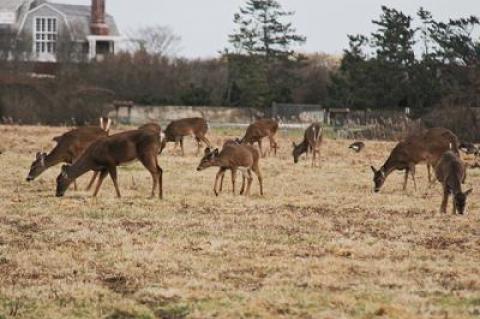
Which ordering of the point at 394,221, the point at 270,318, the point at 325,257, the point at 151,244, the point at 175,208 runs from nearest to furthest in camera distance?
the point at 270,318 → the point at 325,257 → the point at 151,244 → the point at 394,221 → the point at 175,208

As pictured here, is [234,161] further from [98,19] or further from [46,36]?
[46,36]

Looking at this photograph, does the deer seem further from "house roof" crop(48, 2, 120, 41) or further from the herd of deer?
"house roof" crop(48, 2, 120, 41)

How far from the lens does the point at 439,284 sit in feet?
34.4

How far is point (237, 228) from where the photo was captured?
14328 millimetres

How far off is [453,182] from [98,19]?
230ft

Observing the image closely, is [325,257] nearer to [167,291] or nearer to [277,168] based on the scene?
[167,291]

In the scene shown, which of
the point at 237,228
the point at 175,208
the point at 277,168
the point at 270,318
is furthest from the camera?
the point at 277,168

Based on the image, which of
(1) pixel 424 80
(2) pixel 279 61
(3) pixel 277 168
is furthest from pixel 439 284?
(2) pixel 279 61

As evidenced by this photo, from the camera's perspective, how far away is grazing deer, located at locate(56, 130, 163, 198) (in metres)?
18.1

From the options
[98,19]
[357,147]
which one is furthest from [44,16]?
[357,147]

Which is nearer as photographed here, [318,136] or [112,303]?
[112,303]

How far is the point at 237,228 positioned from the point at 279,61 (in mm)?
58302

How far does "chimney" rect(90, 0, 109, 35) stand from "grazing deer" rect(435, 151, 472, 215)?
2716 inches

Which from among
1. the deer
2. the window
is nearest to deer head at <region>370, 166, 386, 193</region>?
the deer
